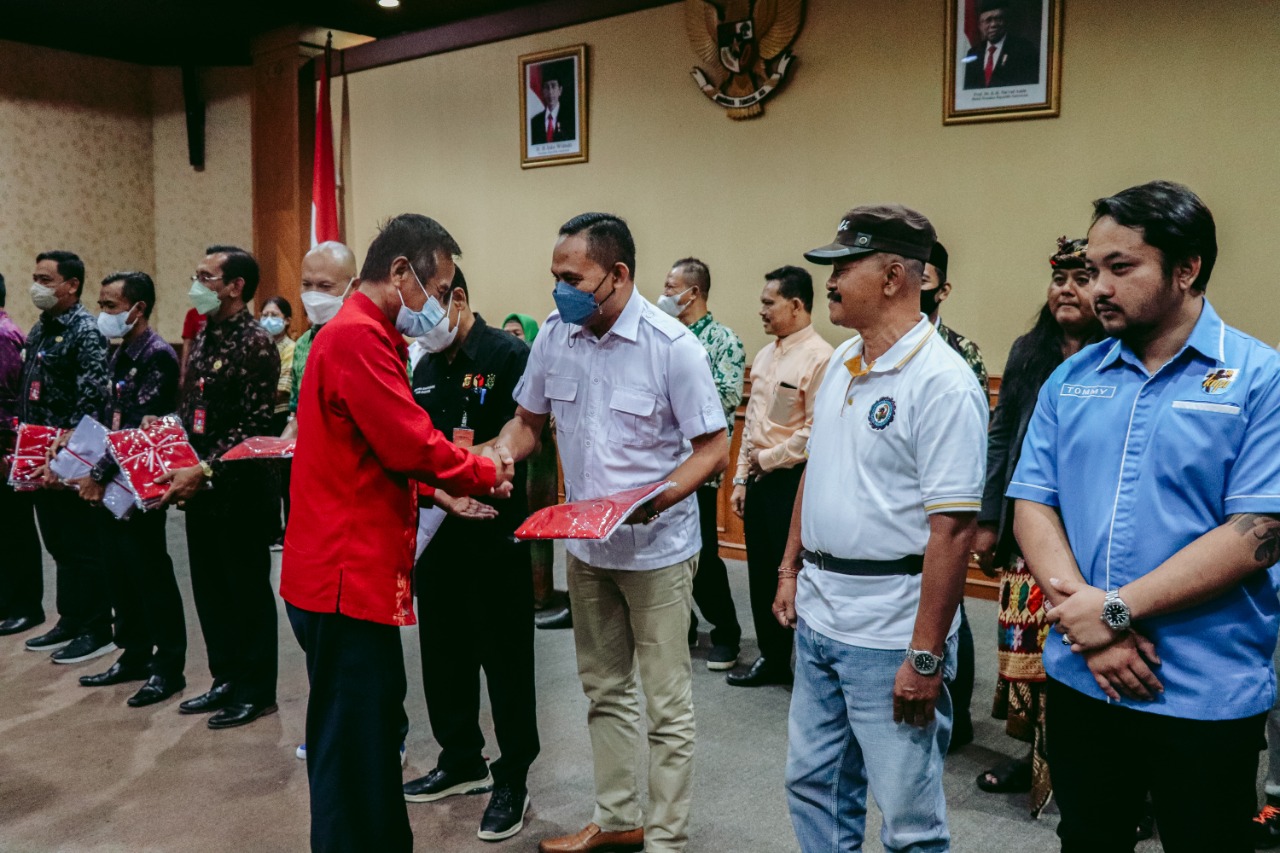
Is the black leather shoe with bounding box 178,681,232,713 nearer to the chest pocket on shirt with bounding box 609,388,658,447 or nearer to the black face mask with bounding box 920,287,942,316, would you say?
the chest pocket on shirt with bounding box 609,388,658,447

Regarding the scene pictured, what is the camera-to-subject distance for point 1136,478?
148cm

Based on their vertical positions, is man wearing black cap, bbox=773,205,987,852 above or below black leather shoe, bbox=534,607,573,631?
above

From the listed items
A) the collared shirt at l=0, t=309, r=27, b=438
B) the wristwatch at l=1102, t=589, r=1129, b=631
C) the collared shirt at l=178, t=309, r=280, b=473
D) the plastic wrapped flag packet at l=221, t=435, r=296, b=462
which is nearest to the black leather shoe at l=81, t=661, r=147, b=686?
the collared shirt at l=178, t=309, r=280, b=473

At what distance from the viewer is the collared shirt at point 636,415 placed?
231 cm

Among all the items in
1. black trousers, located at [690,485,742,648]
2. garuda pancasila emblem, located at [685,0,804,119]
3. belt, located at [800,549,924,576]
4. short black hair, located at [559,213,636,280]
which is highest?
garuda pancasila emblem, located at [685,0,804,119]

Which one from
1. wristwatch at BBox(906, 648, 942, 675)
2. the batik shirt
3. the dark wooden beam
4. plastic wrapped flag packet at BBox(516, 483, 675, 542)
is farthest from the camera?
the dark wooden beam

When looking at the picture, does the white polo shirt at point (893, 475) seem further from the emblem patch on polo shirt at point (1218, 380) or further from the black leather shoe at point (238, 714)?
the black leather shoe at point (238, 714)

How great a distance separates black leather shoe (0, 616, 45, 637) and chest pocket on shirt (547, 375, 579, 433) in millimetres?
3382

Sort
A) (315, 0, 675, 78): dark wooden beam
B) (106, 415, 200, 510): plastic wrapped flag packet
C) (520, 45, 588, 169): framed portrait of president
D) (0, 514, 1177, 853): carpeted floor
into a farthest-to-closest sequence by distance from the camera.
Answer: (520, 45, 588, 169): framed portrait of president
(315, 0, 675, 78): dark wooden beam
(106, 415, 200, 510): plastic wrapped flag packet
(0, 514, 1177, 853): carpeted floor

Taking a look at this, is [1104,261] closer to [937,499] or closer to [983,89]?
[937,499]

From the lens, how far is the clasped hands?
1.44 meters

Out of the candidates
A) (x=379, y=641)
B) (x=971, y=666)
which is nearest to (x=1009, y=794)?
(x=971, y=666)

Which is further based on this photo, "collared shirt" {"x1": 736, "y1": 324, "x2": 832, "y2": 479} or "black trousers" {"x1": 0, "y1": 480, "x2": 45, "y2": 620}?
"black trousers" {"x1": 0, "y1": 480, "x2": 45, "y2": 620}

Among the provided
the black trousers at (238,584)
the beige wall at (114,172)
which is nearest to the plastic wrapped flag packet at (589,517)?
the black trousers at (238,584)
